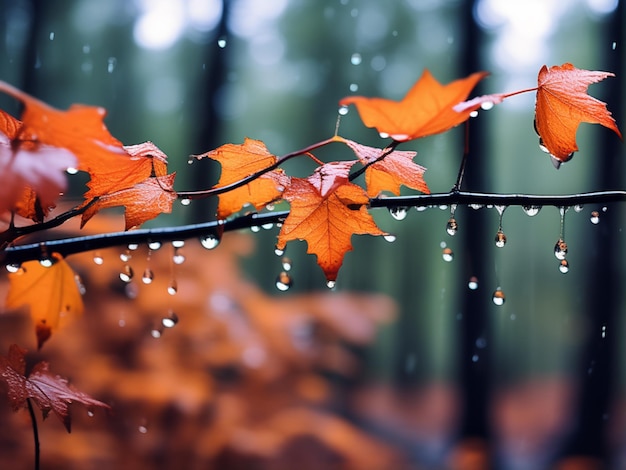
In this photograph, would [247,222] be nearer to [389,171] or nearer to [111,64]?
[389,171]

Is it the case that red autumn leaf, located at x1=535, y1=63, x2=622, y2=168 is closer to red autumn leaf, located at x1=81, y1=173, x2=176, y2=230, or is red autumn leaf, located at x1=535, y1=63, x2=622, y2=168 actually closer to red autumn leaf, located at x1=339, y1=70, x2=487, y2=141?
red autumn leaf, located at x1=339, y1=70, x2=487, y2=141

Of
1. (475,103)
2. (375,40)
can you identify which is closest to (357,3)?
(375,40)

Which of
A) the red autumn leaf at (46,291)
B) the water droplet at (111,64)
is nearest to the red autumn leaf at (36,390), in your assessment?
the red autumn leaf at (46,291)

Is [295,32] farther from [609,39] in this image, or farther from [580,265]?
[580,265]

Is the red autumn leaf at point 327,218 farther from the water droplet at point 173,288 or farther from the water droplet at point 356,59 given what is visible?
the water droplet at point 356,59

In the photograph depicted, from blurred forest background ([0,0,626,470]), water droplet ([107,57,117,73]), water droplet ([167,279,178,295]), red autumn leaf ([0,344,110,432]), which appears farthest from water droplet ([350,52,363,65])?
red autumn leaf ([0,344,110,432])

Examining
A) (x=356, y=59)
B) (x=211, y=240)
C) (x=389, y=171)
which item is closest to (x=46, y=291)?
(x=211, y=240)
